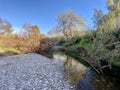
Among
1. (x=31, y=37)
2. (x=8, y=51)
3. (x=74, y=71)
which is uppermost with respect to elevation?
(x=31, y=37)

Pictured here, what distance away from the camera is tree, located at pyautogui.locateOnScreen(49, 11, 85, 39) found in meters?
40.0

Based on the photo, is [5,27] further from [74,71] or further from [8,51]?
[74,71]

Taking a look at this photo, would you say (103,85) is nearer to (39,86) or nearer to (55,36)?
(39,86)

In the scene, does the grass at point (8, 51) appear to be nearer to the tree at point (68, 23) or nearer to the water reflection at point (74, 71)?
the water reflection at point (74, 71)

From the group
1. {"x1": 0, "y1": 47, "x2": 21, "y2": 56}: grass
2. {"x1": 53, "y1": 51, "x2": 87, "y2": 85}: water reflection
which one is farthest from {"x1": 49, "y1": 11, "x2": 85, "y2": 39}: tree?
{"x1": 53, "y1": 51, "x2": 87, "y2": 85}: water reflection

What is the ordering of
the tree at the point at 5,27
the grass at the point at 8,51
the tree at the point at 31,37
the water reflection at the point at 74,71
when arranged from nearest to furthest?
1. the water reflection at the point at 74,71
2. the grass at the point at 8,51
3. the tree at the point at 31,37
4. the tree at the point at 5,27

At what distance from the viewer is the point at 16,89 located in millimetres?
8039

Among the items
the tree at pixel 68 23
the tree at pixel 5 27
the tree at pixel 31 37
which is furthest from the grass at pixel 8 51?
the tree at pixel 68 23

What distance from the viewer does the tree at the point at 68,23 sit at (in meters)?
40.0

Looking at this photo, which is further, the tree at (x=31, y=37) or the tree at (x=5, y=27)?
the tree at (x=5, y=27)

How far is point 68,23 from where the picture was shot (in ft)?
134

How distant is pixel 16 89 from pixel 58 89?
6.93ft

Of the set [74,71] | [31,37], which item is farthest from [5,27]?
[74,71]

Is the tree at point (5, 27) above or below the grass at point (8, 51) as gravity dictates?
above
